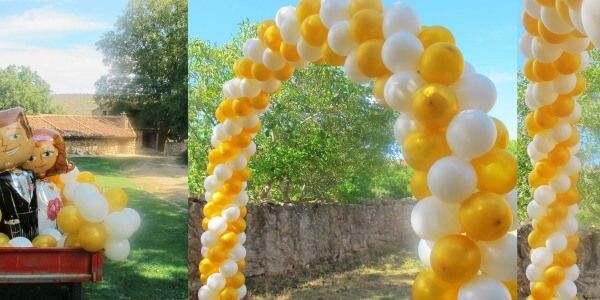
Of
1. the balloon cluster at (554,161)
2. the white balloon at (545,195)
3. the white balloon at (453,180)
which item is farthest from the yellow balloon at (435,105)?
the white balloon at (545,195)

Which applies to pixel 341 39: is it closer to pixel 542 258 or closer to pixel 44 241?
pixel 542 258

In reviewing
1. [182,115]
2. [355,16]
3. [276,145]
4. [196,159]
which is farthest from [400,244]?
[355,16]

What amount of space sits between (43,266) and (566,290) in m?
2.68

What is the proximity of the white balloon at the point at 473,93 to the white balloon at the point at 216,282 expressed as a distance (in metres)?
2.34

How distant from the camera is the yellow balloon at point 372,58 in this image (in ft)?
7.68

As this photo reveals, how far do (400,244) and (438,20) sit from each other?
6.91 ft

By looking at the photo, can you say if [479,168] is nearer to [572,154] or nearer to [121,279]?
[572,154]

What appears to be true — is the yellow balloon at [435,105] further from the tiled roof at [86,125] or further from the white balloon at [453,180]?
the tiled roof at [86,125]

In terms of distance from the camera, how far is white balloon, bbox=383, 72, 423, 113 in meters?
2.16

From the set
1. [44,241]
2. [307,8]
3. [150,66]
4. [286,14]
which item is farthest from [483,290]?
[150,66]

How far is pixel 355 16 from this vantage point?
7.91ft

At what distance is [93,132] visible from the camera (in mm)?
4738

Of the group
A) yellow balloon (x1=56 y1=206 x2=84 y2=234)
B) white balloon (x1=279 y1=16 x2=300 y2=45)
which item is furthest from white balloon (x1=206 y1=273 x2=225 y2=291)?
white balloon (x1=279 y1=16 x2=300 y2=45)

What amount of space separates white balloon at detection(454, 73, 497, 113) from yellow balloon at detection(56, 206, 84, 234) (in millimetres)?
2276
